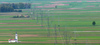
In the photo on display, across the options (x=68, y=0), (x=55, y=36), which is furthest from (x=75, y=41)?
(x=68, y=0)

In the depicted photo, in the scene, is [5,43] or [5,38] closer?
Result: [5,43]

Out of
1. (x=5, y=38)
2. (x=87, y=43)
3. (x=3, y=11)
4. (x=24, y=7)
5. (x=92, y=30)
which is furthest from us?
(x=24, y=7)

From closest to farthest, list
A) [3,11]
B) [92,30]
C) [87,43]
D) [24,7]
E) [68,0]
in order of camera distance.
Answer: [87,43] → [92,30] → [3,11] → [24,7] → [68,0]

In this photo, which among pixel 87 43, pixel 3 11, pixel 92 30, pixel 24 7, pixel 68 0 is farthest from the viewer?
pixel 68 0

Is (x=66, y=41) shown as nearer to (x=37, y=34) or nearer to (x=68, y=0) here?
(x=37, y=34)

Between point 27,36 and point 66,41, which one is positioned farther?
point 27,36

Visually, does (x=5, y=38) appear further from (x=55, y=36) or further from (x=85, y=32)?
(x=85, y=32)

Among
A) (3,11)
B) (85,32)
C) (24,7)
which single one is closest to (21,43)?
(85,32)

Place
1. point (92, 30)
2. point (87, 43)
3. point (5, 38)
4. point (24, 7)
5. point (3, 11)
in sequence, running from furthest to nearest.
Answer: point (24, 7) < point (3, 11) < point (92, 30) < point (5, 38) < point (87, 43)
